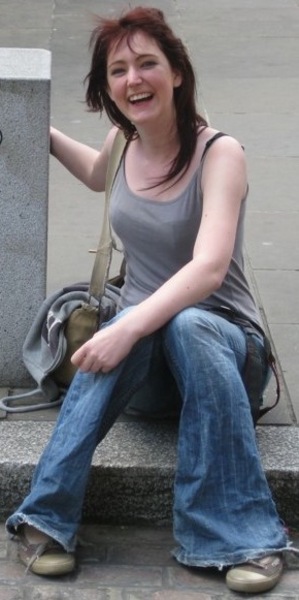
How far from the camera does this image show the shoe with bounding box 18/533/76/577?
3.59m

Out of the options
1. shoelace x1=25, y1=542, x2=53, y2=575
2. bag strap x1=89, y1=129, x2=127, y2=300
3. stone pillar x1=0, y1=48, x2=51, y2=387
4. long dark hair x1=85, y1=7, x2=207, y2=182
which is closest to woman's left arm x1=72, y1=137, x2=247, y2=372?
long dark hair x1=85, y1=7, x2=207, y2=182

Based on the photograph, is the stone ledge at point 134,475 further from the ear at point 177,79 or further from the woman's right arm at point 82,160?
the ear at point 177,79

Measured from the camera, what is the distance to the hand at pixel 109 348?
11.5 feet

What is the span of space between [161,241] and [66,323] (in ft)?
1.65

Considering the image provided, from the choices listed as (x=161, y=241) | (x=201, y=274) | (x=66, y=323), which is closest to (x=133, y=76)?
(x=161, y=241)

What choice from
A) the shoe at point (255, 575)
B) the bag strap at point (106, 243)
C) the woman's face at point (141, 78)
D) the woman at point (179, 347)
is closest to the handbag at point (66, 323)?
the bag strap at point (106, 243)

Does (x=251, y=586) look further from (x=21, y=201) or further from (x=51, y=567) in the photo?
(x=21, y=201)

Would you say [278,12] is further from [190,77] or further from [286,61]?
[190,77]

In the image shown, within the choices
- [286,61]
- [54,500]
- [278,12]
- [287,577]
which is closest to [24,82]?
[54,500]

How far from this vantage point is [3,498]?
3.92 m

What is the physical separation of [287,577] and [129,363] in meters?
0.75

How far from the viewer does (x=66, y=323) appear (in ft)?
13.5

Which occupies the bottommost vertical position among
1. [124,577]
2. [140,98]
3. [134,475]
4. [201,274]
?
[124,577]

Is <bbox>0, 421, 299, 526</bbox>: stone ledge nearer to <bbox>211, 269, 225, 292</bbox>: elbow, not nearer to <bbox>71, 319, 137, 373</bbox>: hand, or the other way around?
<bbox>71, 319, 137, 373</bbox>: hand
